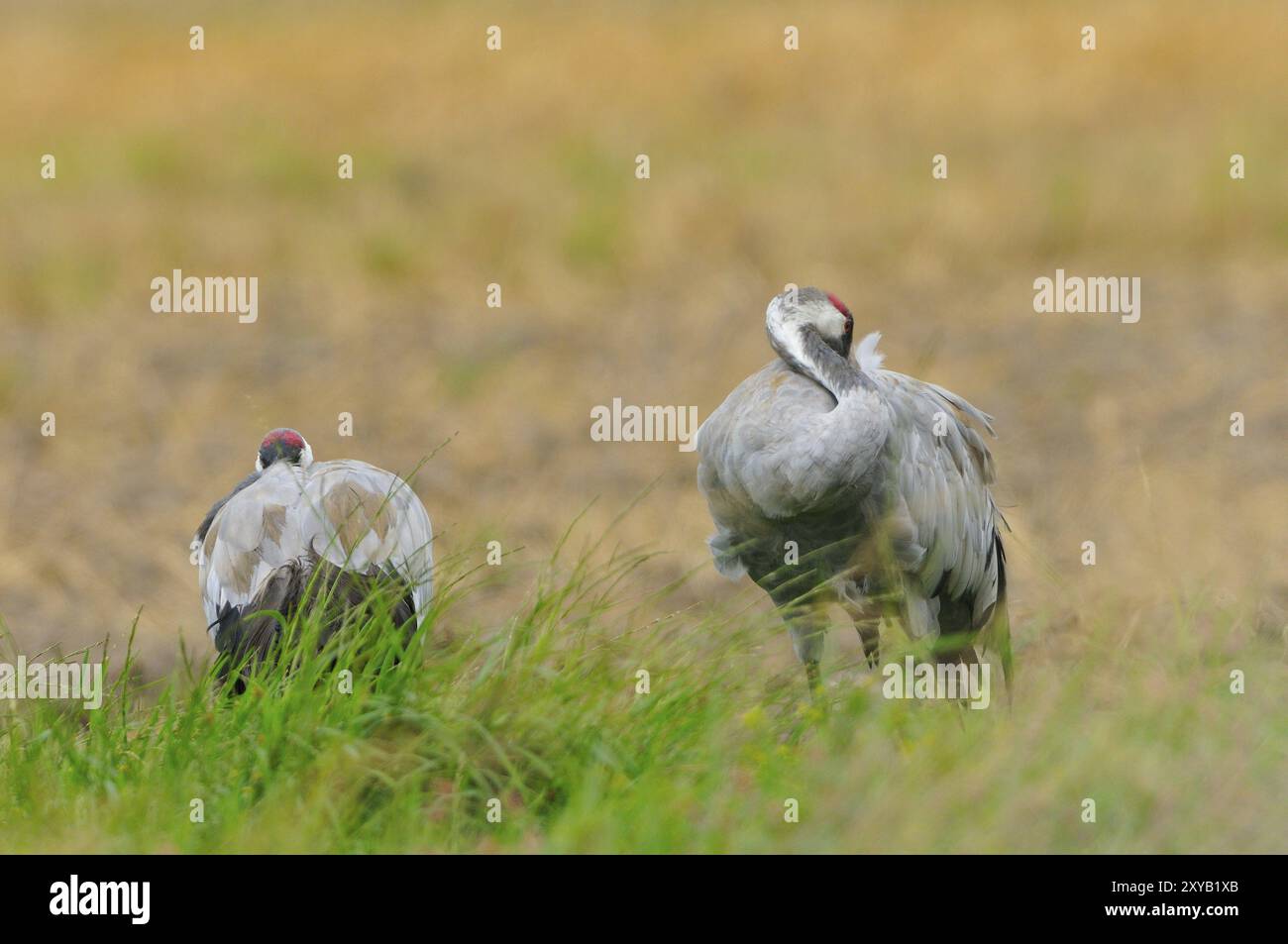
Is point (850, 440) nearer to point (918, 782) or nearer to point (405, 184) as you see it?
point (918, 782)

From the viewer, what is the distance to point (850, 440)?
522 cm

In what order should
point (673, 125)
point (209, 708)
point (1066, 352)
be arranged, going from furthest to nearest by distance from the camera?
point (673, 125), point (1066, 352), point (209, 708)

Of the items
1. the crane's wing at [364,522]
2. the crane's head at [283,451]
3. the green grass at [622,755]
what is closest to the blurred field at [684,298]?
the green grass at [622,755]

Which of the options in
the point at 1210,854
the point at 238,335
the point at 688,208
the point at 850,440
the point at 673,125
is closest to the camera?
the point at 1210,854

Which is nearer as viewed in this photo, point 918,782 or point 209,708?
point 918,782

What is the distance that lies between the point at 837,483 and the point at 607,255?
23.8ft

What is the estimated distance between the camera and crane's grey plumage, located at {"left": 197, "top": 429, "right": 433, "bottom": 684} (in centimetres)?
493

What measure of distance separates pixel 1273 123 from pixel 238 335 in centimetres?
750

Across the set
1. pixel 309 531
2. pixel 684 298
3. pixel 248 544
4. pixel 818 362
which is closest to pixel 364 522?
pixel 309 531

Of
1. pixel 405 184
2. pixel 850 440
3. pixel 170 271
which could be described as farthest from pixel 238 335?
pixel 850 440

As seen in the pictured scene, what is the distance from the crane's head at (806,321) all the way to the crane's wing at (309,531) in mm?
1184

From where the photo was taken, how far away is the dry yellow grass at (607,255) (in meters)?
8.72

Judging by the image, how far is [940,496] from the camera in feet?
19.2

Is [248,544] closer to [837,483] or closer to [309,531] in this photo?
[309,531]
